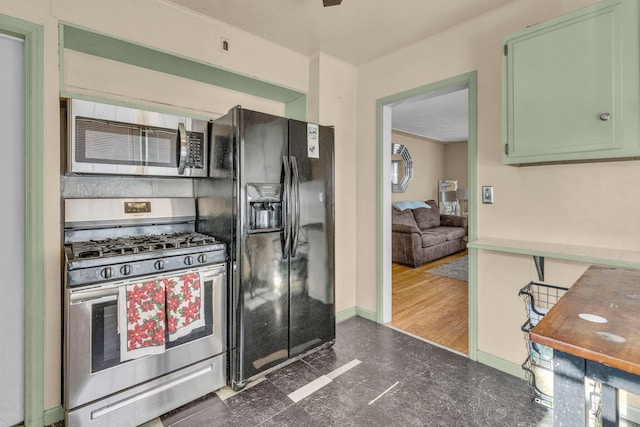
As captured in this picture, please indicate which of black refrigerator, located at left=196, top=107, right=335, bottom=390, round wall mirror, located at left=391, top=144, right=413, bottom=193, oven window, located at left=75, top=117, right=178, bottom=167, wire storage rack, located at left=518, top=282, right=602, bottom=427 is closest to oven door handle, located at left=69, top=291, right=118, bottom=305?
black refrigerator, located at left=196, top=107, right=335, bottom=390

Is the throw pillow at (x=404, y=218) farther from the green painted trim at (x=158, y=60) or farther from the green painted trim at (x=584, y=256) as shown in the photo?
the green painted trim at (x=584, y=256)

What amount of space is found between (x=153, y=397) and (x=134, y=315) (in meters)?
0.50

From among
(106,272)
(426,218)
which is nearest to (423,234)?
(426,218)

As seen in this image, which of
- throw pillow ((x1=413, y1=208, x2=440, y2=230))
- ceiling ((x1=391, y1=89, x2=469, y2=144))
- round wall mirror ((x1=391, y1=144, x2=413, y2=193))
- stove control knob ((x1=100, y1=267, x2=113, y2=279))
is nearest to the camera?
stove control knob ((x1=100, y1=267, x2=113, y2=279))

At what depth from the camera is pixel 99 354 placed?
5.34 ft

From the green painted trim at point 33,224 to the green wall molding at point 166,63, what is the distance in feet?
0.43

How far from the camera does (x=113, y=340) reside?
1660mm

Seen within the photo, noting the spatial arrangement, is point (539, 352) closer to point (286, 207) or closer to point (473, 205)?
point (473, 205)

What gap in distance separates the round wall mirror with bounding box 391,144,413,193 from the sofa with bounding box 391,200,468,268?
0.55 metres

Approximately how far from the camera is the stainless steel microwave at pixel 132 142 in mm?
1786

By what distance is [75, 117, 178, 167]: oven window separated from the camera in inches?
71.0

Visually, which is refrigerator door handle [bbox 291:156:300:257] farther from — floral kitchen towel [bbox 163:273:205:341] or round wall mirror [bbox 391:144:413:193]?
round wall mirror [bbox 391:144:413:193]

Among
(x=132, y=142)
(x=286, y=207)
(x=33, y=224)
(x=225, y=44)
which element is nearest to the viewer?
(x=33, y=224)

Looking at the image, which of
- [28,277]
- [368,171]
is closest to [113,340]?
[28,277]
